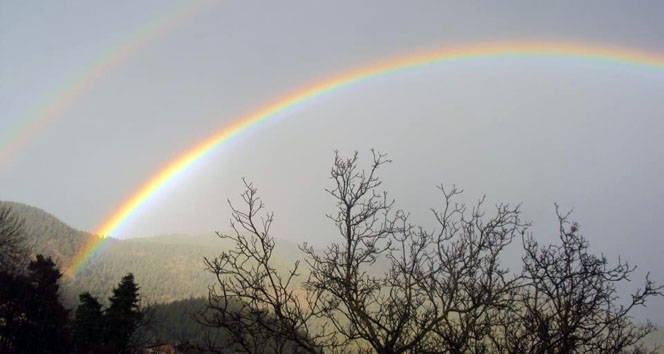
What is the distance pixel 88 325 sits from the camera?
2956 centimetres

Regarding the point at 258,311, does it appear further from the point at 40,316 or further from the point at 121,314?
the point at 121,314

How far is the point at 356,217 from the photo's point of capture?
562 centimetres

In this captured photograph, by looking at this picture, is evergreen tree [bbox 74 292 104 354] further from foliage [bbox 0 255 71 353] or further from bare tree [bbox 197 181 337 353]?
bare tree [bbox 197 181 337 353]

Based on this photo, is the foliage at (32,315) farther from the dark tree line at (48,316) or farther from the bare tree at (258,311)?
the bare tree at (258,311)

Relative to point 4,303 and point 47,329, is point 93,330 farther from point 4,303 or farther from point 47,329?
point 4,303

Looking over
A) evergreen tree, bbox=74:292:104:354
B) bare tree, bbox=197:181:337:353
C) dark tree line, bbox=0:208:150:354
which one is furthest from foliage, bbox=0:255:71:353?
bare tree, bbox=197:181:337:353

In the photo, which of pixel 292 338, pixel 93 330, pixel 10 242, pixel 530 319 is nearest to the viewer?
pixel 292 338

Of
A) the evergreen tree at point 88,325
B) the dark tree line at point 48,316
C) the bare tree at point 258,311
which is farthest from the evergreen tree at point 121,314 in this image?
the bare tree at point 258,311

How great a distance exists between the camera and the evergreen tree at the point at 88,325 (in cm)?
2908

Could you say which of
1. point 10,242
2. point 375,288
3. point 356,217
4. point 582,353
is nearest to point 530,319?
point 582,353

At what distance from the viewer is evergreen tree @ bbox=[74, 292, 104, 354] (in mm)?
29078

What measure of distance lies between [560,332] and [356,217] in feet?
9.67

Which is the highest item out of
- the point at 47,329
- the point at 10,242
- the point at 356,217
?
the point at 10,242

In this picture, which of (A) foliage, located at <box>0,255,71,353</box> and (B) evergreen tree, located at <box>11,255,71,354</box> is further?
(B) evergreen tree, located at <box>11,255,71,354</box>
